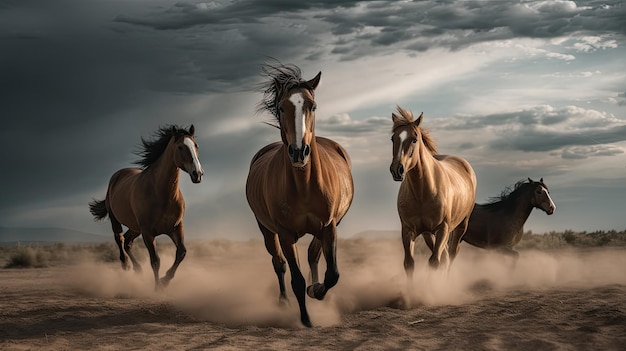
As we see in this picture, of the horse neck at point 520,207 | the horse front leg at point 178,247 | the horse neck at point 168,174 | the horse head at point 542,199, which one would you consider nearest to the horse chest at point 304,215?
the horse front leg at point 178,247

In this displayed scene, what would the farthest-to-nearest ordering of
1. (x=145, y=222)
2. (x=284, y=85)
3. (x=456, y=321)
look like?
(x=145, y=222)
(x=456, y=321)
(x=284, y=85)

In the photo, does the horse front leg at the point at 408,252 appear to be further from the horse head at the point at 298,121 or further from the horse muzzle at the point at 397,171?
the horse head at the point at 298,121

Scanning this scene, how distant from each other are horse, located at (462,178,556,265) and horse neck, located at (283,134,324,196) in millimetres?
8560

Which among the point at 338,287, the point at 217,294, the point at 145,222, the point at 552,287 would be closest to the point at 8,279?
the point at 145,222

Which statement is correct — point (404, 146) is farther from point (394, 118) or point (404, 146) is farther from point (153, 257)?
point (153, 257)

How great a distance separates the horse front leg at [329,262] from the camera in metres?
7.79

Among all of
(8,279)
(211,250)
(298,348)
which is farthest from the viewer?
(211,250)

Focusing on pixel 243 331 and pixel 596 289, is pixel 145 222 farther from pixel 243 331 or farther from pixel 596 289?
pixel 596 289

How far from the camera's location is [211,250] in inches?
1151

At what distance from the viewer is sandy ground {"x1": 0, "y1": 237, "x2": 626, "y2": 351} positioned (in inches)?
290

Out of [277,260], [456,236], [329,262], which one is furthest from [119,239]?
[329,262]

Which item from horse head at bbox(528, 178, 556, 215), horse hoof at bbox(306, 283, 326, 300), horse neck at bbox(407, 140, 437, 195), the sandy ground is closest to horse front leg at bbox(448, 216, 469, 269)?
the sandy ground

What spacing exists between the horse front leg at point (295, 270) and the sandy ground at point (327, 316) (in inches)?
8.3

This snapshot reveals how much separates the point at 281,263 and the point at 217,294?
174cm
